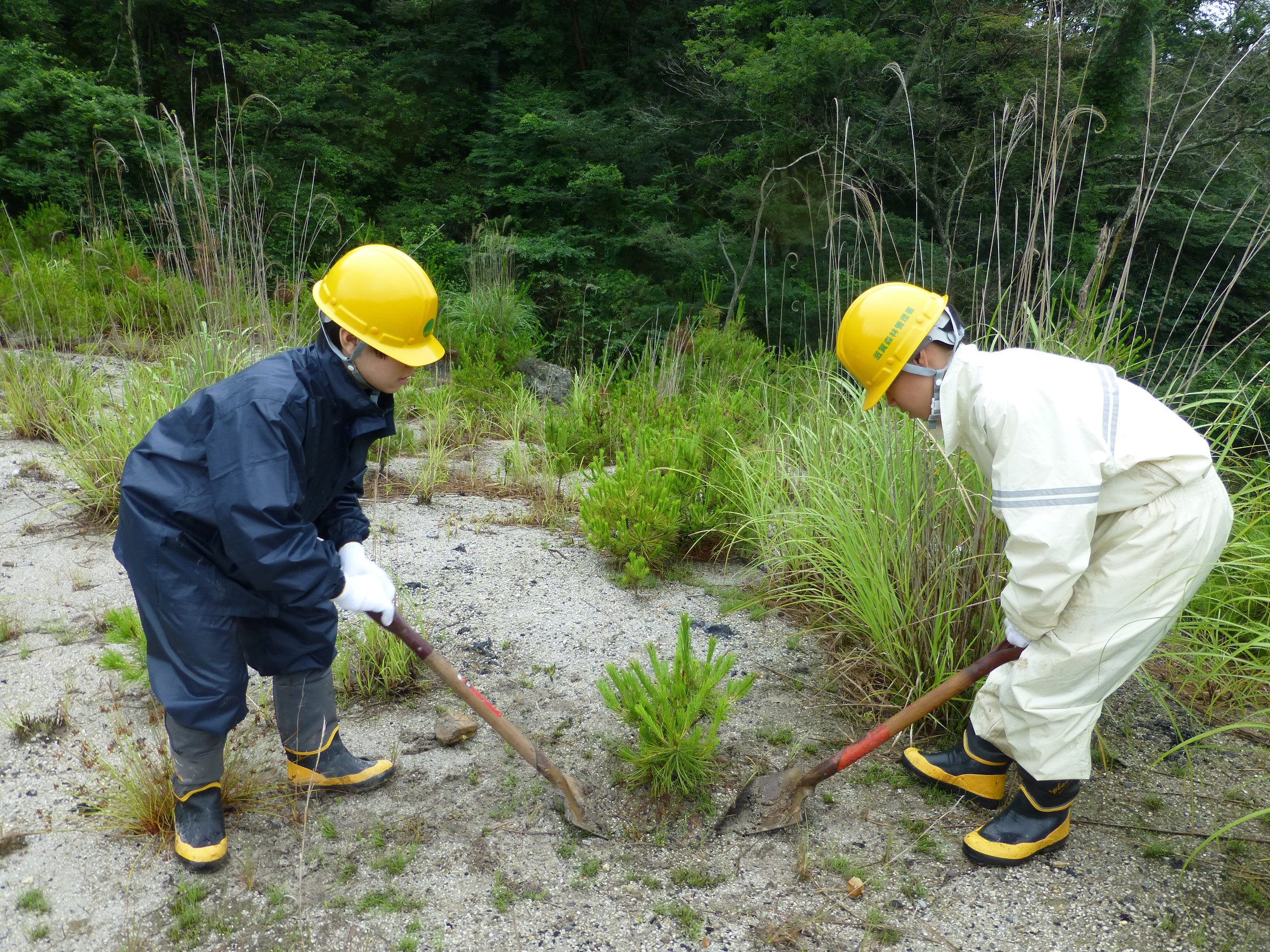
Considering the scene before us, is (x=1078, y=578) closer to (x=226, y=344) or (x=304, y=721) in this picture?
(x=304, y=721)

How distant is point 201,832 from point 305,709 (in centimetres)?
40

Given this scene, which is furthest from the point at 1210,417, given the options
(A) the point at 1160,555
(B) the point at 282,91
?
(B) the point at 282,91

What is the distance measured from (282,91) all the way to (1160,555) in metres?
11.1

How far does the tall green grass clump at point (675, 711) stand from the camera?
231cm

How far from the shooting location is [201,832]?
2.20 m

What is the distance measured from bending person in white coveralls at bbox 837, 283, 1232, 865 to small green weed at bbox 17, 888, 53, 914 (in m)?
2.45

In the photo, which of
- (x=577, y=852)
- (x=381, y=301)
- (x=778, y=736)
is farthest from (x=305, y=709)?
(x=778, y=736)

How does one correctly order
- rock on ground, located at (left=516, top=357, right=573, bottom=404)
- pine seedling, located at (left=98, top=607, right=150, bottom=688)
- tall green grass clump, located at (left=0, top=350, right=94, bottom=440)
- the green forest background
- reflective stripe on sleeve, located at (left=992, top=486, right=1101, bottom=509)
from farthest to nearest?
rock on ground, located at (left=516, top=357, right=573, bottom=404)
the green forest background
tall green grass clump, located at (left=0, top=350, right=94, bottom=440)
pine seedling, located at (left=98, top=607, right=150, bottom=688)
reflective stripe on sleeve, located at (left=992, top=486, right=1101, bottom=509)

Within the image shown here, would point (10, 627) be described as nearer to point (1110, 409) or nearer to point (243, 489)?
point (243, 489)

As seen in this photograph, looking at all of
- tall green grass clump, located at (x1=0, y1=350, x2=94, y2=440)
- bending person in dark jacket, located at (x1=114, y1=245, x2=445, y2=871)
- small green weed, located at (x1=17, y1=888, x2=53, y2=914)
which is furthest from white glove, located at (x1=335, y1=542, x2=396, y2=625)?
tall green grass clump, located at (x1=0, y1=350, x2=94, y2=440)

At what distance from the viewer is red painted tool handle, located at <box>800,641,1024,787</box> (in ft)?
7.22

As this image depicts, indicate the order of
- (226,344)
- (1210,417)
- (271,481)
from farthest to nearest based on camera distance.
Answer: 1. (1210,417)
2. (226,344)
3. (271,481)

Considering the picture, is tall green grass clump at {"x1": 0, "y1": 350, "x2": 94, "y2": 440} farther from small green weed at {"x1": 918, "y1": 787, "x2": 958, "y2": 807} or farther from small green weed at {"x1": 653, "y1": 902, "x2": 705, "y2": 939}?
small green weed at {"x1": 918, "y1": 787, "x2": 958, "y2": 807}

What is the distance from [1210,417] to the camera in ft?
22.8
